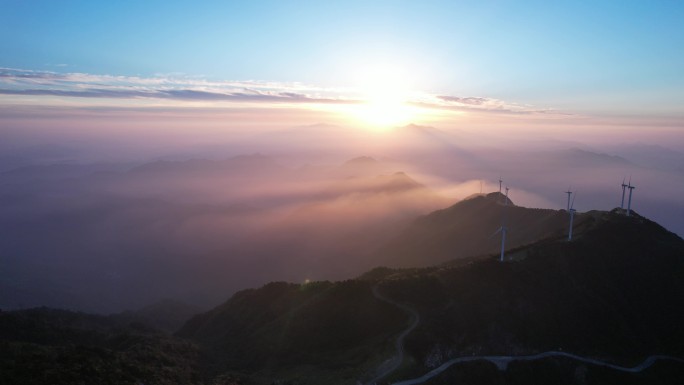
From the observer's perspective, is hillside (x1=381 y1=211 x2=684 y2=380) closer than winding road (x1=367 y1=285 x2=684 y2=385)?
No

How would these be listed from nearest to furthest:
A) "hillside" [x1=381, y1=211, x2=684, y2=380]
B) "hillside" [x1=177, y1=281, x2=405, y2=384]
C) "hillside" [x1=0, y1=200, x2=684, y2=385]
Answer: "hillside" [x1=0, y1=200, x2=684, y2=385], "hillside" [x1=177, y1=281, x2=405, y2=384], "hillside" [x1=381, y1=211, x2=684, y2=380]

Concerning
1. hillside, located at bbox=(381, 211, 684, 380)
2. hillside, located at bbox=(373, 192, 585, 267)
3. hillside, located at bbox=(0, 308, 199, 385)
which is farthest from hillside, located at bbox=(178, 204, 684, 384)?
hillside, located at bbox=(373, 192, 585, 267)

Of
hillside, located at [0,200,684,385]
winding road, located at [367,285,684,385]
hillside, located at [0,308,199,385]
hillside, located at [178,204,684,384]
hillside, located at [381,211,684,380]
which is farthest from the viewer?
hillside, located at [381,211,684,380]

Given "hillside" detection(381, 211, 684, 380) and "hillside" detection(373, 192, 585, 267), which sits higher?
"hillside" detection(381, 211, 684, 380)

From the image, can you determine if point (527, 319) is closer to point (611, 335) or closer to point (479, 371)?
point (611, 335)

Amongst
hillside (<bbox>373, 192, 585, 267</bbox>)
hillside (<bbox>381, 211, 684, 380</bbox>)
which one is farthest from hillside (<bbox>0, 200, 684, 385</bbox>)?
hillside (<bbox>373, 192, 585, 267</bbox>)

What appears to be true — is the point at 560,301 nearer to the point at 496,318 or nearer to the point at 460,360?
the point at 496,318

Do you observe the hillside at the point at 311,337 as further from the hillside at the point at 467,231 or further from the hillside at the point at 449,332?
the hillside at the point at 467,231

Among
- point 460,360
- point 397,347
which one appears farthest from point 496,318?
point 397,347

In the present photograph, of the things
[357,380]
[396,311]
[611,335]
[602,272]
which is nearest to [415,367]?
[357,380]

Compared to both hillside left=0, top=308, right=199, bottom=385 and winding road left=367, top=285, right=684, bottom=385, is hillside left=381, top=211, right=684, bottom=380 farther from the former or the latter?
hillside left=0, top=308, right=199, bottom=385

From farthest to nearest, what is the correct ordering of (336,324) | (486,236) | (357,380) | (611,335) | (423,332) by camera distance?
(486,236), (336,324), (611,335), (423,332), (357,380)
